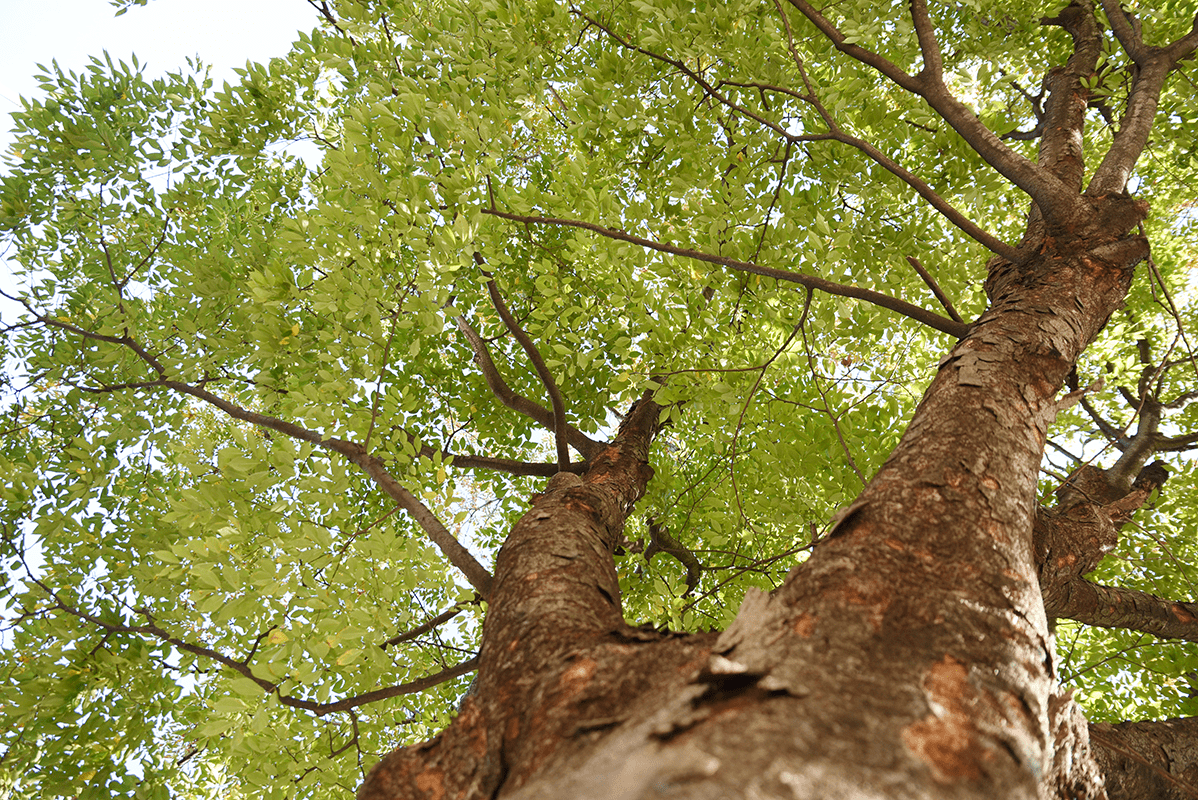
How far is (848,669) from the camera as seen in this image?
3.61 feet

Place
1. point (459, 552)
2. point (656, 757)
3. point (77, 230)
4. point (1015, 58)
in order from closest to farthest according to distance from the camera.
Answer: point (656, 757) < point (459, 552) < point (77, 230) < point (1015, 58)

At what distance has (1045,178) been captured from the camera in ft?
9.55

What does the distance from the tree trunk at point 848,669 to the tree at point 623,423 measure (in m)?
0.01

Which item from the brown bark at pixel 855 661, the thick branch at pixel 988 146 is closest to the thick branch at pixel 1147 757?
the brown bark at pixel 855 661

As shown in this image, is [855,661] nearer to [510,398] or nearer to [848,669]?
[848,669]

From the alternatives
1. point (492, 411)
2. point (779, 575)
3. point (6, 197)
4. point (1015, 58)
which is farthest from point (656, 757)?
point (1015, 58)

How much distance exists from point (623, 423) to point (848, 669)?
15.2 feet

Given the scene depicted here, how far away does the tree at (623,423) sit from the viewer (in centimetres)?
130

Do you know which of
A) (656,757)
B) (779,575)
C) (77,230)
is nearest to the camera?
(656,757)

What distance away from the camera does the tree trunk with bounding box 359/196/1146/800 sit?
3.04 feet

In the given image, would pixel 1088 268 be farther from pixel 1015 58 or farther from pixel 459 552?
pixel 1015 58

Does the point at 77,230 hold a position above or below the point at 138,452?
above

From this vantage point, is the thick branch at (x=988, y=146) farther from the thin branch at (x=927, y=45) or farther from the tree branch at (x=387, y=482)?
the tree branch at (x=387, y=482)

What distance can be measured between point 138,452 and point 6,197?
1.96 meters
